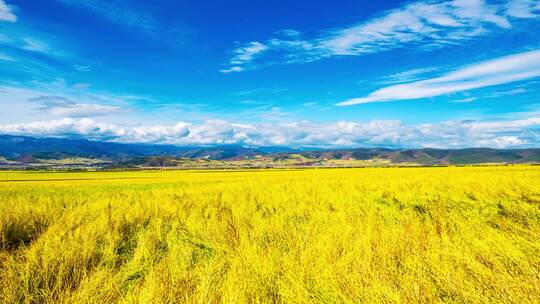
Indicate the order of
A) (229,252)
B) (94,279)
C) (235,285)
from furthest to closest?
(229,252) < (94,279) < (235,285)

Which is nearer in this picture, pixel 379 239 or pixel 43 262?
pixel 43 262

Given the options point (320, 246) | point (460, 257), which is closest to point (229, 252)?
point (320, 246)

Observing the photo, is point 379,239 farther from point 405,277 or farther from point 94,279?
point 94,279

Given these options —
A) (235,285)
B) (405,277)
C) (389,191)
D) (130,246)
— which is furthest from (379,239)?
(389,191)

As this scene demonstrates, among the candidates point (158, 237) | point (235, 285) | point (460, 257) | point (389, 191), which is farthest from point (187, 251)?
point (389, 191)

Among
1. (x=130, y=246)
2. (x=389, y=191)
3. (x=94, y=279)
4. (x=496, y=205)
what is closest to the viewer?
(x=94, y=279)

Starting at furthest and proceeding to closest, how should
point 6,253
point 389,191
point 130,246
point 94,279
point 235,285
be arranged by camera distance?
point 389,191
point 130,246
point 6,253
point 94,279
point 235,285

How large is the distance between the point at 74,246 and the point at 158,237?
1291mm

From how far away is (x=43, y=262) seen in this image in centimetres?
427

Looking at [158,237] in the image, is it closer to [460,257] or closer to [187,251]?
[187,251]

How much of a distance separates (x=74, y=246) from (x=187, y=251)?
148cm

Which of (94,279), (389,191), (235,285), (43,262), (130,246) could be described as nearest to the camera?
(235,285)

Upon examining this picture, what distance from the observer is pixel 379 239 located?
4.87 m

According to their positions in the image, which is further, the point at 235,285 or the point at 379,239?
the point at 379,239
